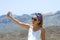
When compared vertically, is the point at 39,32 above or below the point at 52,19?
above

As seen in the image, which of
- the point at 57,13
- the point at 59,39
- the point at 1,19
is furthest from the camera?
the point at 57,13

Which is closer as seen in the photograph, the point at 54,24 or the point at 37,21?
the point at 37,21

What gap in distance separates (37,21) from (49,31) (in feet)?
54.7

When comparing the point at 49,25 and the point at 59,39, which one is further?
the point at 49,25

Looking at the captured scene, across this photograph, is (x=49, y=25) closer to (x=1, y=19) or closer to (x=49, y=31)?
(x=49, y=31)

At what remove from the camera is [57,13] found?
881 inches

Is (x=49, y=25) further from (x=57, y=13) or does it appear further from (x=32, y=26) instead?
(x=32, y=26)

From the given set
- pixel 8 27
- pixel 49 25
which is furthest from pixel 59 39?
pixel 8 27

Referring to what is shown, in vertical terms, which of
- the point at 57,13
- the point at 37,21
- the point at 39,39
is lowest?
the point at 57,13

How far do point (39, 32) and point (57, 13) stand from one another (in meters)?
18.1

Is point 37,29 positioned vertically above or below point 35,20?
below

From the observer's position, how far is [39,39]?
441 centimetres

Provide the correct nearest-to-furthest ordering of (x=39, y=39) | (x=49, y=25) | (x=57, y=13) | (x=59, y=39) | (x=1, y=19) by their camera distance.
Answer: (x=39, y=39) < (x=1, y=19) < (x=59, y=39) < (x=49, y=25) < (x=57, y=13)

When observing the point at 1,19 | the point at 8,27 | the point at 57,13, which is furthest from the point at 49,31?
the point at 1,19
